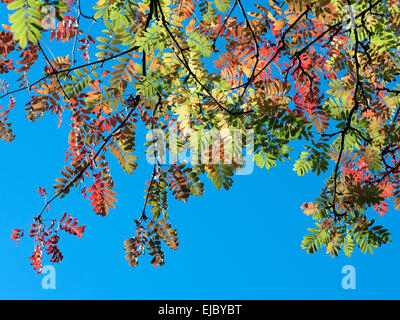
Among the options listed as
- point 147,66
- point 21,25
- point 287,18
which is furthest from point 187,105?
point 21,25

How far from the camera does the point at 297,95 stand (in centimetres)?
365

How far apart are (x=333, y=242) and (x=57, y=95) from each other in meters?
2.83

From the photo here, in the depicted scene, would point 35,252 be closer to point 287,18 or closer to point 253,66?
point 253,66

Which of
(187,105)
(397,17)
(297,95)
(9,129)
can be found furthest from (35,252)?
(397,17)

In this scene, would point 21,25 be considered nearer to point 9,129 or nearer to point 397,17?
point 9,129

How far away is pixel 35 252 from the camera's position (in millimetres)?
3227

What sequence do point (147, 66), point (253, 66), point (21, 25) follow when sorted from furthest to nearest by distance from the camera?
1. point (253, 66)
2. point (147, 66)
3. point (21, 25)

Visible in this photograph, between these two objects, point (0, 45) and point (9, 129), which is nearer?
point (0, 45)

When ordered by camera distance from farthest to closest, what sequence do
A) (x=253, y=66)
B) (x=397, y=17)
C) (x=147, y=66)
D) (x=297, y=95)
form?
(x=397, y=17) < (x=297, y=95) < (x=253, y=66) < (x=147, y=66)
